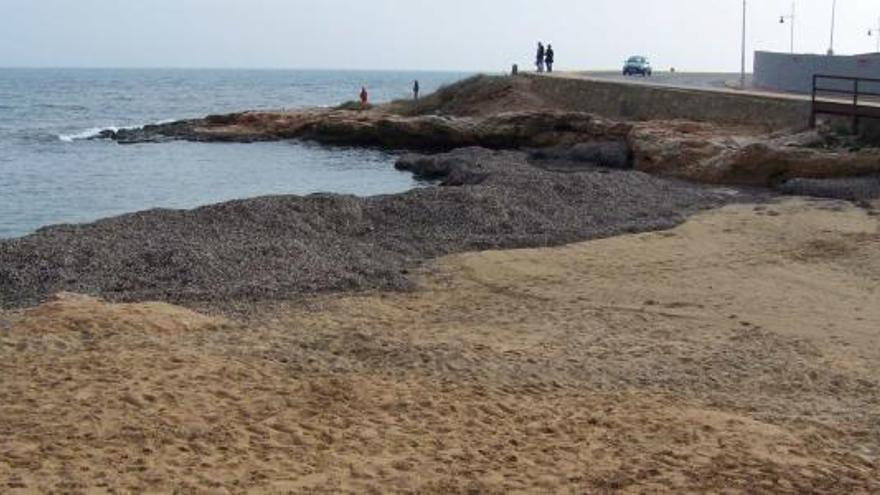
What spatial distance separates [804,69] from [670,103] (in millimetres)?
5685

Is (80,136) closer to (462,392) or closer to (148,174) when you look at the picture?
(148,174)

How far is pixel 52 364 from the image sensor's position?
9102 mm

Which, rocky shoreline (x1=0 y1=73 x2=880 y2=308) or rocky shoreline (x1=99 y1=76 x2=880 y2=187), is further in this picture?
rocky shoreline (x1=99 y1=76 x2=880 y2=187)

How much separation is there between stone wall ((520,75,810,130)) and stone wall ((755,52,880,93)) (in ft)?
11.9

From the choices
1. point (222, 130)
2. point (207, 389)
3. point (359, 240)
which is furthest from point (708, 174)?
point (222, 130)

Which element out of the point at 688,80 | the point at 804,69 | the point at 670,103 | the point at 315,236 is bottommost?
the point at 315,236

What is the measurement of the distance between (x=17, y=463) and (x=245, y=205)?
37.2ft

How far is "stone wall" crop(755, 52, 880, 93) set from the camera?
3381 centimetres

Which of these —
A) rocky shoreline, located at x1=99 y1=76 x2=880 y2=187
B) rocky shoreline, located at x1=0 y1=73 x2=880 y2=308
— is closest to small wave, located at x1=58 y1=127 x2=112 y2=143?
rocky shoreline, located at x1=99 y1=76 x2=880 y2=187

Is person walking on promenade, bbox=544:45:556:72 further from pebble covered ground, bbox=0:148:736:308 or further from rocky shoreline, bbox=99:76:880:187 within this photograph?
pebble covered ground, bbox=0:148:736:308

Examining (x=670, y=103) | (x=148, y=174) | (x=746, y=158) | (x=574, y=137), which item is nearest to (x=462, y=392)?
(x=746, y=158)

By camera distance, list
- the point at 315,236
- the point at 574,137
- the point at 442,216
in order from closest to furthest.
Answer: the point at 315,236
the point at 442,216
the point at 574,137

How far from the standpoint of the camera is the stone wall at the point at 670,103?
3011 cm

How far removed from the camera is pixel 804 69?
3762 cm
